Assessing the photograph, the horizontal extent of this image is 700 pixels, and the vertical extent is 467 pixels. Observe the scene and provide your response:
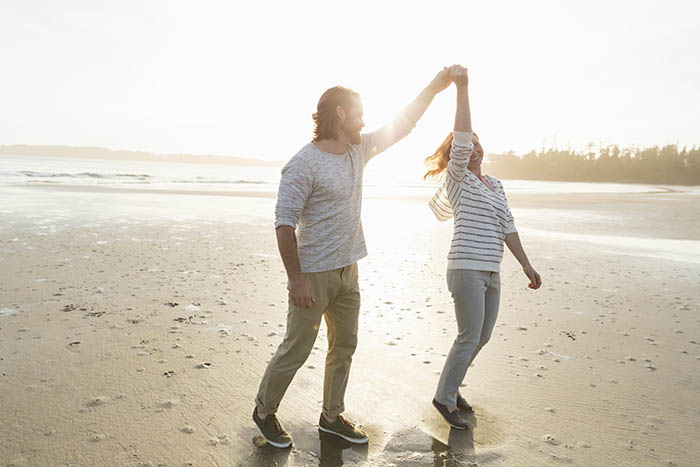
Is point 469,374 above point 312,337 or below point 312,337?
below

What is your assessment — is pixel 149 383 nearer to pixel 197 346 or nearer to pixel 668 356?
pixel 197 346

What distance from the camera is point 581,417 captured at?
11.8 feet

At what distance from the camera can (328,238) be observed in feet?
9.43

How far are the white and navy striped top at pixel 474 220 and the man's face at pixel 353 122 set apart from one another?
2.15 feet

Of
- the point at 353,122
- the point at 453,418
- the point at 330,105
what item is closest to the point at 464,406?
the point at 453,418

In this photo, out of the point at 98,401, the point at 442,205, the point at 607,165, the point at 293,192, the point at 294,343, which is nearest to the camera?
the point at 293,192

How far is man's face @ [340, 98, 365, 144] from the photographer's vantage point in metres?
2.79

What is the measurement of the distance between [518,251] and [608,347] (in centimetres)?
243

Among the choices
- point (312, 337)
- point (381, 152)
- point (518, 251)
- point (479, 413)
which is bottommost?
point (479, 413)

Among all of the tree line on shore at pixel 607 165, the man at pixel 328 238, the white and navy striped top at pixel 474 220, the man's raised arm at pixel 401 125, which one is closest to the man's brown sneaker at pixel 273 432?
the man at pixel 328 238

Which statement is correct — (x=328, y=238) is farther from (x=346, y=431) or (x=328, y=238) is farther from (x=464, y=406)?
(x=464, y=406)

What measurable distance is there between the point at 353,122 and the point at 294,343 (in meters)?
1.34

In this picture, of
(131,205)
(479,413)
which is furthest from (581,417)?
(131,205)

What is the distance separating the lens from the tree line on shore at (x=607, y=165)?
249 ft
